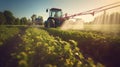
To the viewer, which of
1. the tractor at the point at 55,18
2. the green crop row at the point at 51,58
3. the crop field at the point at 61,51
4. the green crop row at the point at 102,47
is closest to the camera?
the green crop row at the point at 51,58

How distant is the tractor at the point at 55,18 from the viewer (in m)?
16.7

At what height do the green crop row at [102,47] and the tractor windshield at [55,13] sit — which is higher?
the tractor windshield at [55,13]

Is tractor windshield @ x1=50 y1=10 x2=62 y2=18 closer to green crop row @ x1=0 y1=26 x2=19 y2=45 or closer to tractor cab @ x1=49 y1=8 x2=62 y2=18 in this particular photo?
tractor cab @ x1=49 y1=8 x2=62 y2=18

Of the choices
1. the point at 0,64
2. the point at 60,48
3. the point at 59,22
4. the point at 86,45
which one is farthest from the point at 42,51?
the point at 59,22

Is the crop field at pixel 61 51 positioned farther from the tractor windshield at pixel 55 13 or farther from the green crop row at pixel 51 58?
the tractor windshield at pixel 55 13

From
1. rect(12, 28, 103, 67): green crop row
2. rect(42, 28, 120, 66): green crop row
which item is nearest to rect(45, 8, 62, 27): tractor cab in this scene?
rect(42, 28, 120, 66): green crop row

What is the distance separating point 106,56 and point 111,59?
0.28 m

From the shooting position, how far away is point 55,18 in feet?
56.2

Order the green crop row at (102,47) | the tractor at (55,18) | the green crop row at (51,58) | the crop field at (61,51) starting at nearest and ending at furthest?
the green crop row at (51,58) → the crop field at (61,51) → the green crop row at (102,47) → the tractor at (55,18)

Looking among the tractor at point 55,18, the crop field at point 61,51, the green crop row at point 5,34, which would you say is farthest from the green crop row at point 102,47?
the tractor at point 55,18

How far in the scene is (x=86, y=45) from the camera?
9.19 m

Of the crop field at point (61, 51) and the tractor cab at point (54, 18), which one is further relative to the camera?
the tractor cab at point (54, 18)

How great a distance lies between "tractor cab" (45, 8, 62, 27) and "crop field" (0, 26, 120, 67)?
323cm

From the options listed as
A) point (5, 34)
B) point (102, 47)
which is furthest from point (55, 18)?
point (102, 47)
